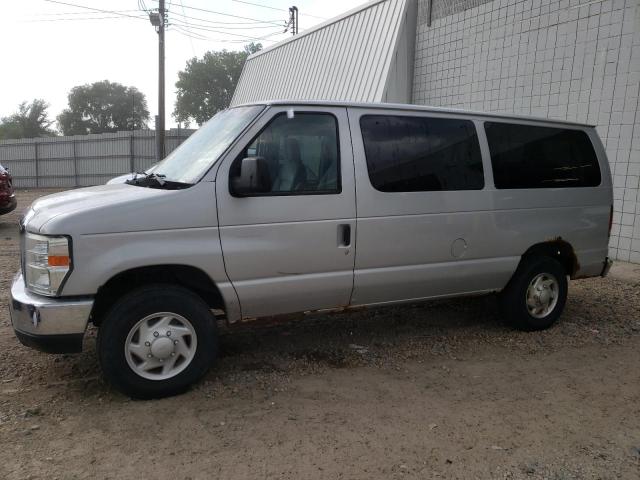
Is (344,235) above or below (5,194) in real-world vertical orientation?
above

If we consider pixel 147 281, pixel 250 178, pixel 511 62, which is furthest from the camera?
pixel 511 62

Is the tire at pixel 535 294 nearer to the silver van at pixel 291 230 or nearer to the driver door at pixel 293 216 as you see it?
the silver van at pixel 291 230

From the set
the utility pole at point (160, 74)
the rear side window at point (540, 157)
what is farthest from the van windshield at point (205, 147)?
the utility pole at point (160, 74)

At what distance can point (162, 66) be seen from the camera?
1939 cm

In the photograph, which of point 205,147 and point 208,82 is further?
point 208,82

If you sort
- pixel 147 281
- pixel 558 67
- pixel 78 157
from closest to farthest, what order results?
1. pixel 147 281
2. pixel 558 67
3. pixel 78 157

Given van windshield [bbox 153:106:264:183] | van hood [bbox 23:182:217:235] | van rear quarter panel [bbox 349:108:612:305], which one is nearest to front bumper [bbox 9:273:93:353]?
van hood [bbox 23:182:217:235]

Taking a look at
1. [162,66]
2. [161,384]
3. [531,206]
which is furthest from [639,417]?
[162,66]

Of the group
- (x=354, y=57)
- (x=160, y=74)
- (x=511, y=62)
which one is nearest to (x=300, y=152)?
(x=511, y=62)

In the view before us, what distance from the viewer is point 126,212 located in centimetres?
339

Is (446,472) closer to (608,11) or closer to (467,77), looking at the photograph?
(608,11)

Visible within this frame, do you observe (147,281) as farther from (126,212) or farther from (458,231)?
(458,231)

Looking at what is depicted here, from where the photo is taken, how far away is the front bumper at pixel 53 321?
3281 mm

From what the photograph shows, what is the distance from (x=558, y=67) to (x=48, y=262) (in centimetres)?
828
